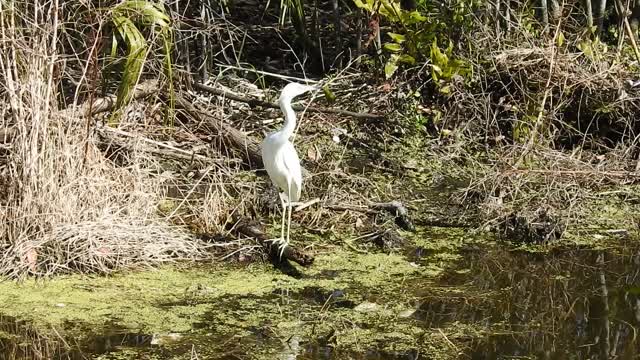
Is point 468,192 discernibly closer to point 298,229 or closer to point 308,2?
point 298,229

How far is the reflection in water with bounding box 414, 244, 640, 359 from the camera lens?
4.16 m

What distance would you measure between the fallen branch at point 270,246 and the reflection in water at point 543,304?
24.7 inches

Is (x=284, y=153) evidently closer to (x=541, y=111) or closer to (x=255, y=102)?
(x=255, y=102)

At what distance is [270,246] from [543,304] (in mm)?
1310

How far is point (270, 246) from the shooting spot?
5.09 meters

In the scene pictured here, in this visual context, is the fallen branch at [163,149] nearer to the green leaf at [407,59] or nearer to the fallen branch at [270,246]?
the fallen branch at [270,246]

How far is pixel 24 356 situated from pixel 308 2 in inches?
186

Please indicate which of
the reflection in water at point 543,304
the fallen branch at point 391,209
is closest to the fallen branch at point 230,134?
the fallen branch at point 391,209

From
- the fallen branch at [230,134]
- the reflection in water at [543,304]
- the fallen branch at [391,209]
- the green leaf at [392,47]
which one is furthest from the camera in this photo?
the green leaf at [392,47]

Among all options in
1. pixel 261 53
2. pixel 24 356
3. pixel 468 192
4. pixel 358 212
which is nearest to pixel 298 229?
pixel 358 212

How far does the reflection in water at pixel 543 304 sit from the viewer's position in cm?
416

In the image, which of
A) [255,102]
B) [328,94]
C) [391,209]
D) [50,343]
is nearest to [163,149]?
[255,102]

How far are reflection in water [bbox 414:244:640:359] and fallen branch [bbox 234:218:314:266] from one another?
63 centimetres

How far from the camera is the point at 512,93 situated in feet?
23.0
